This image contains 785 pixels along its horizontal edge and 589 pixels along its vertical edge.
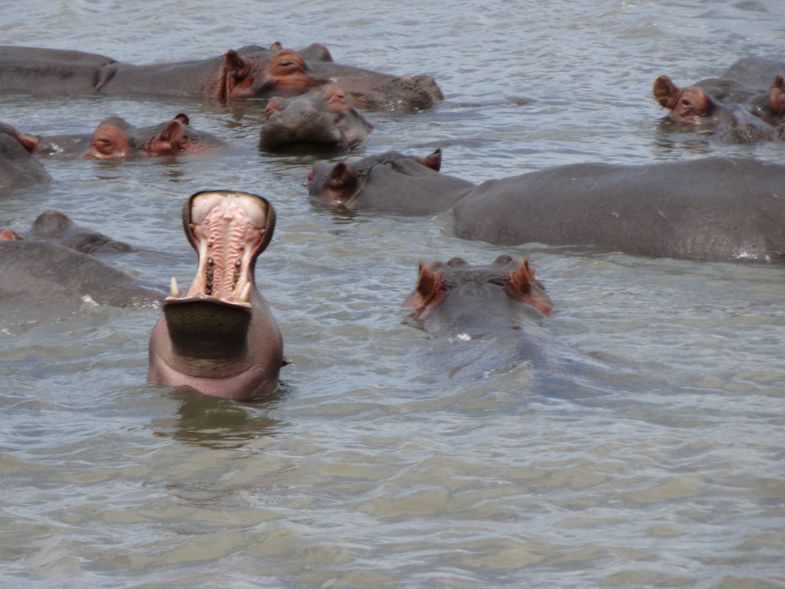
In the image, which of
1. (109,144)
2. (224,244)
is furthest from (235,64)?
(224,244)

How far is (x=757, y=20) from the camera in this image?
16969 millimetres

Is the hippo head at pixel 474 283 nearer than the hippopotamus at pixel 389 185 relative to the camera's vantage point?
Yes

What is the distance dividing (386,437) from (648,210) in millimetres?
3317

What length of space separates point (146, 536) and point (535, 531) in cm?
111

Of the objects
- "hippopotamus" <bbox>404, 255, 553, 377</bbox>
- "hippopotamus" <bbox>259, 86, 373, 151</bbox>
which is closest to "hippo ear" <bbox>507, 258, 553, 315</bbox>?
"hippopotamus" <bbox>404, 255, 553, 377</bbox>

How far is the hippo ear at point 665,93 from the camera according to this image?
1203 cm

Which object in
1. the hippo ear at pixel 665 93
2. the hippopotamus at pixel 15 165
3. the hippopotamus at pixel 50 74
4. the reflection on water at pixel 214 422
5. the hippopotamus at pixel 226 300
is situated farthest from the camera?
the hippopotamus at pixel 50 74

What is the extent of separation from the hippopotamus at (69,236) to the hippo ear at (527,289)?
7.76 ft

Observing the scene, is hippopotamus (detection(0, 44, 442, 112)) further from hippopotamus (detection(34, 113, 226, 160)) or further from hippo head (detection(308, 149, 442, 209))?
hippo head (detection(308, 149, 442, 209))

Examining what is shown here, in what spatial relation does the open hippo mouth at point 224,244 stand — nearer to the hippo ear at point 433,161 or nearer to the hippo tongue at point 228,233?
the hippo tongue at point 228,233

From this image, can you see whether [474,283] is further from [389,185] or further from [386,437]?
[389,185]

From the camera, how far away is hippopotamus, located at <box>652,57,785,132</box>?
11297mm

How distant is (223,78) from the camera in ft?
45.2

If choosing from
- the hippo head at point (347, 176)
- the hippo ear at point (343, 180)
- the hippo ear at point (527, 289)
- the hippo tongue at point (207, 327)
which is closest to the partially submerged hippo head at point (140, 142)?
the hippo head at point (347, 176)
